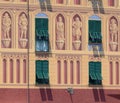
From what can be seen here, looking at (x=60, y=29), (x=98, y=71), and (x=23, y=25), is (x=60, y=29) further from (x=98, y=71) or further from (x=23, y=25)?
(x=98, y=71)

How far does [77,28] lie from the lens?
4950 cm

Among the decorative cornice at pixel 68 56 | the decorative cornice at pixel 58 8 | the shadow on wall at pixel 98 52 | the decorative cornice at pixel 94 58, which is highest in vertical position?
the decorative cornice at pixel 58 8

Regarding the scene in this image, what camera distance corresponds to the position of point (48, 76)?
48531 mm

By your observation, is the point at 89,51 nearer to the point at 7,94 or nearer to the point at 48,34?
the point at 48,34

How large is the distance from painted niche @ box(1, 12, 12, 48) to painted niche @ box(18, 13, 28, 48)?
702 mm

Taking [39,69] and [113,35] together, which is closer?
[39,69]

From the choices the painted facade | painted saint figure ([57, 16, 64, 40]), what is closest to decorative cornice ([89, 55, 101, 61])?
the painted facade

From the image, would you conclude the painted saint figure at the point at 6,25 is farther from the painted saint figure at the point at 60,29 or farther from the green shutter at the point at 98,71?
the green shutter at the point at 98,71

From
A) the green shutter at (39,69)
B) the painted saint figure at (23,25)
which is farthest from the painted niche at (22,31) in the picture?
the green shutter at (39,69)

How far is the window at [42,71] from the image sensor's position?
4834cm

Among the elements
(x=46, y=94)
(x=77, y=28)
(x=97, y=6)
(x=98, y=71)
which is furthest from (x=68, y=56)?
(x=97, y=6)

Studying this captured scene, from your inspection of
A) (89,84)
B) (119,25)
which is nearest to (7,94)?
(89,84)

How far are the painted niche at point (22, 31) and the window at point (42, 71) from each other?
164 cm

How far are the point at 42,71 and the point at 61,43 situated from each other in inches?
96.8
